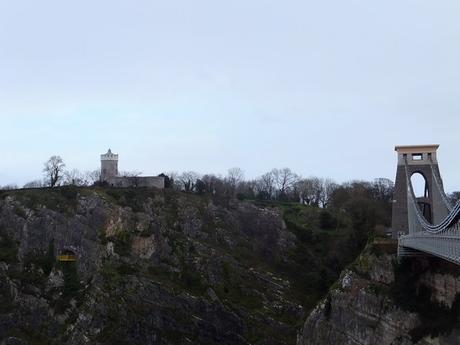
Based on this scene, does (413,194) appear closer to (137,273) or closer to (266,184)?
(137,273)

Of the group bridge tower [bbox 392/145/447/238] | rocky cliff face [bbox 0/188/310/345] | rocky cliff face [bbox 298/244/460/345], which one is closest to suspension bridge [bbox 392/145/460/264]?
bridge tower [bbox 392/145/447/238]

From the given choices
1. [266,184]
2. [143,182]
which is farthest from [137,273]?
[266,184]

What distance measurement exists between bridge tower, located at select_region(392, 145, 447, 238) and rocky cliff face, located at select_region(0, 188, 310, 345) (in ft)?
58.9

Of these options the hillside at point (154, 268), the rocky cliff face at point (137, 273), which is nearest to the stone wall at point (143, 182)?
the hillside at point (154, 268)

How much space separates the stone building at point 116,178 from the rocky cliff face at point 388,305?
1613 inches

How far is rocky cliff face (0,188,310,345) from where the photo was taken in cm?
6725

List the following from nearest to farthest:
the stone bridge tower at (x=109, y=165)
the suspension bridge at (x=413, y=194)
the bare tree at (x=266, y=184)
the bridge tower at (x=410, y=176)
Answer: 1. the suspension bridge at (x=413, y=194)
2. the bridge tower at (x=410, y=176)
3. the stone bridge tower at (x=109, y=165)
4. the bare tree at (x=266, y=184)

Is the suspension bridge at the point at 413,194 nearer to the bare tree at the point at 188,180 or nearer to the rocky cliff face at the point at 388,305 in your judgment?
the rocky cliff face at the point at 388,305

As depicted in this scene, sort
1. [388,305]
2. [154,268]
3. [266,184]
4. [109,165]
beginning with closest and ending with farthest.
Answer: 1. [388,305]
2. [154,268]
3. [109,165]
4. [266,184]

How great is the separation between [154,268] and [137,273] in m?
3.12

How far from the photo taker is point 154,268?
2977 inches

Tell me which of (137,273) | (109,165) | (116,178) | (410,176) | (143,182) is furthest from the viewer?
(109,165)

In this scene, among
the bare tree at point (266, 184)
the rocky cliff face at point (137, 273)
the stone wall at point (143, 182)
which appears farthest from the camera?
the bare tree at point (266, 184)

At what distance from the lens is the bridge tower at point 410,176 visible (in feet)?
192
